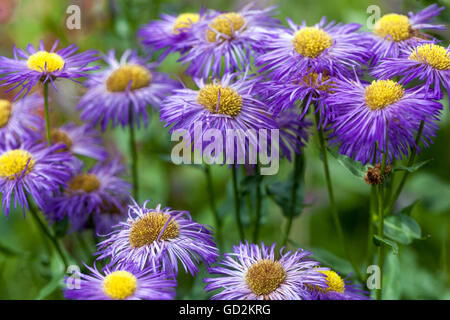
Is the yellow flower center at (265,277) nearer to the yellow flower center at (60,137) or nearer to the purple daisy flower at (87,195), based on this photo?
the purple daisy flower at (87,195)

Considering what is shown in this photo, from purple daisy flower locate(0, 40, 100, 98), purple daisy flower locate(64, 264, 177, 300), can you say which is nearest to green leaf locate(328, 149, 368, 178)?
purple daisy flower locate(64, 264, 177, 300)

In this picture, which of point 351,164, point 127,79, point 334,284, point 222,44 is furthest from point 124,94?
point 334,284

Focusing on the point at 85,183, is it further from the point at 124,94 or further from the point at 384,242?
the point at 384,242

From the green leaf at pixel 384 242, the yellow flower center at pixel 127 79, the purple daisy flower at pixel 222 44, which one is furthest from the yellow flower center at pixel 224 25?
the green leaf at pixel 384 242

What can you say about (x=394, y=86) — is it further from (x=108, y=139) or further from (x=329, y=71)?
(x=108, y=139)

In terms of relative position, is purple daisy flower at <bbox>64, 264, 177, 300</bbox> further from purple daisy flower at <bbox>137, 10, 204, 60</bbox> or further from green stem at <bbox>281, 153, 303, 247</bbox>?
purple daisy flower at <bbox>137, 10, 204, 60</bbox>
